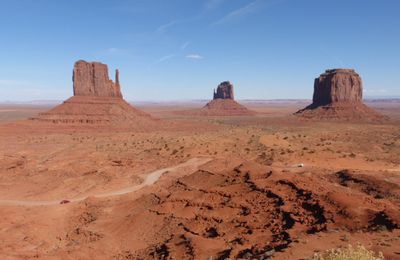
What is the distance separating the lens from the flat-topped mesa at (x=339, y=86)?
11519 centimetres

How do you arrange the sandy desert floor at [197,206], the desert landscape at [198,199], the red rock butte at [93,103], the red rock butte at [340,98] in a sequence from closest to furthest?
the sandy desert floor at [197,206]
the desert landscape at [198,199]
the red rock butte at [93,103]
the red rock butte at [340,98]

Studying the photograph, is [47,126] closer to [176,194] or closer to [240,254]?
[176,194]

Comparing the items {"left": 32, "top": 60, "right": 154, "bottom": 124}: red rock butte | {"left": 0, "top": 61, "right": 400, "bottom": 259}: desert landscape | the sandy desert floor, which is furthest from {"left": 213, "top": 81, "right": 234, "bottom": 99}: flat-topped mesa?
the sandy desert floor

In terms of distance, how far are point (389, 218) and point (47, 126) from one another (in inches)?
3083

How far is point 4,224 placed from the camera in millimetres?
24781

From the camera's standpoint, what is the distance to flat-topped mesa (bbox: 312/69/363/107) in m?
115

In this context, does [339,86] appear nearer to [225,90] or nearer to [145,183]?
[225,90]

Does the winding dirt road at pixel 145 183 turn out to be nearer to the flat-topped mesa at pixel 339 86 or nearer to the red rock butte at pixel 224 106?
the flat-topped mesa at pixel 339 86

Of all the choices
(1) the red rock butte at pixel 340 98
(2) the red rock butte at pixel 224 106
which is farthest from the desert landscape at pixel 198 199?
(2) the red rock butte at pixel 224 106

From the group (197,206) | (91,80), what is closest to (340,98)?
(91,80)

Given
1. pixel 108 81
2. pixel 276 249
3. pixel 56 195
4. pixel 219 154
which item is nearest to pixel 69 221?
pixel 56 195

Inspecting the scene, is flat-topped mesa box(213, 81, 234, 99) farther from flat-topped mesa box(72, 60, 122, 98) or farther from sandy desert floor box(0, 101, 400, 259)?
sandy desert floor box(0, 101, 400, 259)

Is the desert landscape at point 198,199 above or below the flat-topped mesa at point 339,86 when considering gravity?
below

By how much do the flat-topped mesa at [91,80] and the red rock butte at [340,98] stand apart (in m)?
62.4
